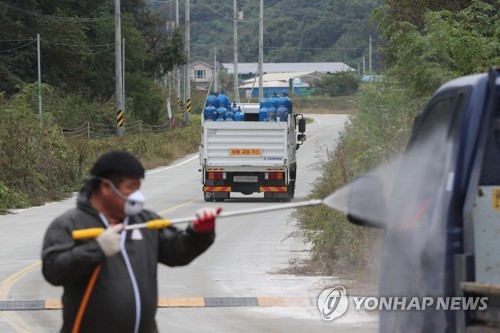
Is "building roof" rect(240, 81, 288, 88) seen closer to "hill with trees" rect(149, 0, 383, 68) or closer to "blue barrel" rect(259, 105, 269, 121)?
"hill with trees" rect(149, 0, 383, 68)

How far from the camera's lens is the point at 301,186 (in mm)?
36062

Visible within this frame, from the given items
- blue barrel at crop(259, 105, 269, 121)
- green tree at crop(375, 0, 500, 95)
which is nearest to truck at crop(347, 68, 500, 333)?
green tree at crop(375, 0, 500, 95)

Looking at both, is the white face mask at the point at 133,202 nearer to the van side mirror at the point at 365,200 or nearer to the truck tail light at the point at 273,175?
the van side mirror at the point at 365,200

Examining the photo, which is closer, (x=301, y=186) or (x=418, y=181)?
(x=418, y=181)

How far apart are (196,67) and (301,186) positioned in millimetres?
141780

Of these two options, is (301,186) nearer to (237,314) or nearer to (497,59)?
(497,59)

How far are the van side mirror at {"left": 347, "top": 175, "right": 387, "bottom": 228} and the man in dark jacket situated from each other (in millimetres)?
951

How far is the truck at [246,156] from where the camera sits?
29.6 m

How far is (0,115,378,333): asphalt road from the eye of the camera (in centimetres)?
1218

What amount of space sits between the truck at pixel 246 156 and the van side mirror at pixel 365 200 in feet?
75.3

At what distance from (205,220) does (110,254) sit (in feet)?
1.69

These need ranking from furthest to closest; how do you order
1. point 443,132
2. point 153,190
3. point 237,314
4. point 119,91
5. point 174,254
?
point 119,91 < point 153,190 < point 237,314 < point 443,132 < point 174,254

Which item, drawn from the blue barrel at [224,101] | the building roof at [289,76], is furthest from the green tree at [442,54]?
the building roof at [289,76]

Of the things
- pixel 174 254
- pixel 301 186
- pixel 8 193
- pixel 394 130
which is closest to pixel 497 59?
pixel 394 130
